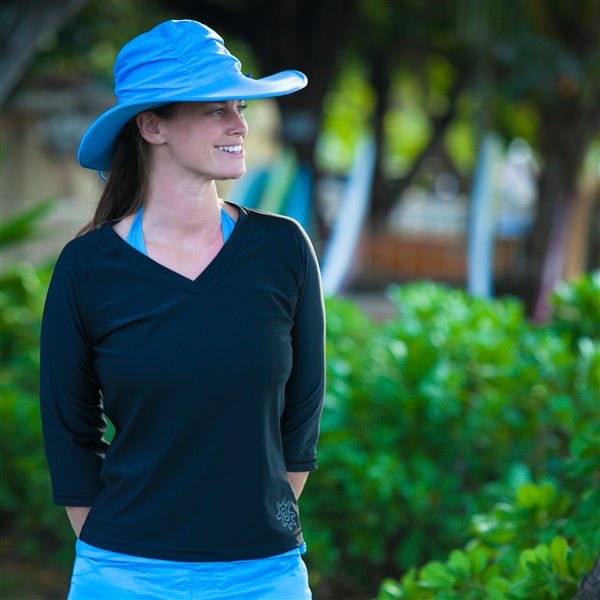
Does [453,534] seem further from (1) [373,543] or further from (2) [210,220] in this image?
(2) [210,220]

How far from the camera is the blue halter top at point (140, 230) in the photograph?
2.09m

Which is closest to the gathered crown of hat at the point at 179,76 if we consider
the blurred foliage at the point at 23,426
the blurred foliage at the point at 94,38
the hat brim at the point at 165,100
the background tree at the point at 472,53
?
the hat brim at the point at 165,100

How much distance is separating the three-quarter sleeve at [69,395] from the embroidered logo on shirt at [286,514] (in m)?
0.37

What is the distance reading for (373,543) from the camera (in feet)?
14.3

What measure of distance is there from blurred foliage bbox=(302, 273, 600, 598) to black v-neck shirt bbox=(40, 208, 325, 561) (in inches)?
84.2

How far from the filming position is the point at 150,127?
6.99 feet

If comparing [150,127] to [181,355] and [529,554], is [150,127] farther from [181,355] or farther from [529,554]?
[529,554]

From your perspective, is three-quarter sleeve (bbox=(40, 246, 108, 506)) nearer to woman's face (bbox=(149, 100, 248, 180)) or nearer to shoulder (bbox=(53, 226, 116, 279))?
shoulder (bbox=(53, 226, 116, 279))

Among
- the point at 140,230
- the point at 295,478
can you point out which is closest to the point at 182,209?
the point at 140,230

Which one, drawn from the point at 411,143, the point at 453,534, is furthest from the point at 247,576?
the point at 411,143

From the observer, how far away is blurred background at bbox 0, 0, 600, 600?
4.24 metres

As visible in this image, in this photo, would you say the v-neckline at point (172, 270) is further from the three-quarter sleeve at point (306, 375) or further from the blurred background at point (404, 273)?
the blurred background at point (404, 273)

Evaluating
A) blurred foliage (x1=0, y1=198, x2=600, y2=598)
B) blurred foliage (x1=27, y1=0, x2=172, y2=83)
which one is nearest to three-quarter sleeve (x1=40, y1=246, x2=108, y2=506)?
blurred foliage (x1=0, y1=198, x2=600, y2=598)

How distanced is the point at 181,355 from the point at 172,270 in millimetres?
172
